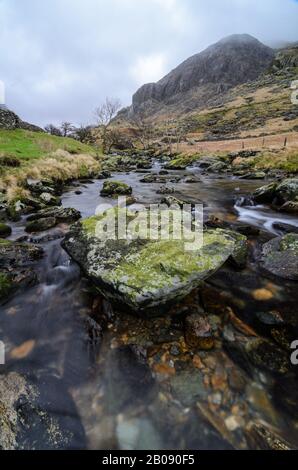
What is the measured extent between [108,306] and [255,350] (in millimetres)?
2700

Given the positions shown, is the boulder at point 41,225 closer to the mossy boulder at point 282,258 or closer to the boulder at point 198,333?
the boulder at point 198,333

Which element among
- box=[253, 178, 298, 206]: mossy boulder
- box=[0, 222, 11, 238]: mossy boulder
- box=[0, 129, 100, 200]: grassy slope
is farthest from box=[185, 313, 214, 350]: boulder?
box=[0, 129, 100, 200]: grassy slope

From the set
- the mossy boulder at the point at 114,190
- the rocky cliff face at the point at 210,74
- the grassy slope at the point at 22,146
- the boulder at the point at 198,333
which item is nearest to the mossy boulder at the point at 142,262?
the boulder at the point at 198,333

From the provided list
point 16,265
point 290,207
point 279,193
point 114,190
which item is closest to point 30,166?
point 114,190

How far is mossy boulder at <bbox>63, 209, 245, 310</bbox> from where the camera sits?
13.9 ft

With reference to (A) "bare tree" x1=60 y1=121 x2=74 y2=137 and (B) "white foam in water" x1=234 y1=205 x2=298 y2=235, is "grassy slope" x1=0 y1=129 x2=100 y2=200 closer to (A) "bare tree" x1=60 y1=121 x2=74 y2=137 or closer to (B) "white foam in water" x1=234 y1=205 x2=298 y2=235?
(B) "white foam in water" x1=234 y1=205 x2=298 y2=235

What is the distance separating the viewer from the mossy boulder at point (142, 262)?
167 inches

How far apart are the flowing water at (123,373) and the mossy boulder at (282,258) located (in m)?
0.38

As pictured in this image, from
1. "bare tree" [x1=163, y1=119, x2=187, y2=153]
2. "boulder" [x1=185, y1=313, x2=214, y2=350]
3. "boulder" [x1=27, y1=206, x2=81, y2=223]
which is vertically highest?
"bare tree" [x1=163, y1=119, x2=187, y2=153]

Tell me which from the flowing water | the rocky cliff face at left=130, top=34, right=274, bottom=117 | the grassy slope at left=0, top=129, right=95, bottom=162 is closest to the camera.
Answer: the flowing water

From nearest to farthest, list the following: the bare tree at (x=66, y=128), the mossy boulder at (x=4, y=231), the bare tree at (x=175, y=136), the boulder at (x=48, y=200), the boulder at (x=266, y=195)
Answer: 1. the mossy boulder at (x=4, y=231)
2. the boulder at (x=48, y=200)
3. the boulder at (x=266, y=195)
4. the bare tree at (x=175, y=136)
5. the bare tree at (x=66, y=128)

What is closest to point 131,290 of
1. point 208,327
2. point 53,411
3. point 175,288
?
point 175,288

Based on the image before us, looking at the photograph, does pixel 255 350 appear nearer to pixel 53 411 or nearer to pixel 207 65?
pixel 53 411

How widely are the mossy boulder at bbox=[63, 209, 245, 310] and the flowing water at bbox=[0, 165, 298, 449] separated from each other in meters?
0.66
